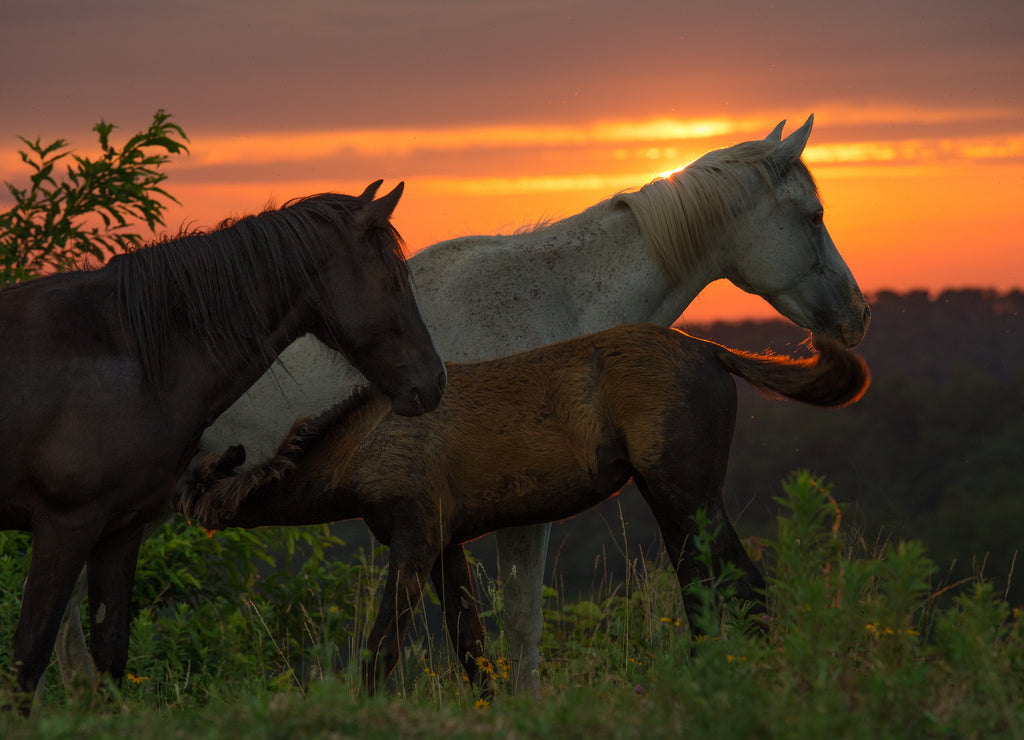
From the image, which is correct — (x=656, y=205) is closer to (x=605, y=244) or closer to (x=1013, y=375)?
(x=605, y=244)

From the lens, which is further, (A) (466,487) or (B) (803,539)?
→ (A) (466,487)

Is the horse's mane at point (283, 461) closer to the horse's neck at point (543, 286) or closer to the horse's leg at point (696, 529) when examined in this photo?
the horse's neck at point (543, 286)

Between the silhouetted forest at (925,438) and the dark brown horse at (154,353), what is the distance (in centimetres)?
2891

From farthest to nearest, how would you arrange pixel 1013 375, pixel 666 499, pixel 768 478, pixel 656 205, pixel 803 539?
pixel 1013 375 < pixel 768 478 < pixel 656 205 < pixel 666 499 < pixel 803 539

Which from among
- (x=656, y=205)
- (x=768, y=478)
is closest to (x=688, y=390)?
(x=656, y=205)

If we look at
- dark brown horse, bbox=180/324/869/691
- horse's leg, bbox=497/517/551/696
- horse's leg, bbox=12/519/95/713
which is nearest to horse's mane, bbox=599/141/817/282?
dark brown horse, bbox=180/324/869/691

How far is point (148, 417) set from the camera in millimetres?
4141

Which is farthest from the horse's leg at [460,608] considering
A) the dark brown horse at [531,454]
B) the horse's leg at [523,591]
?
the horse's leg at [523,591]

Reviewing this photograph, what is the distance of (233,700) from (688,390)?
94.2 inches

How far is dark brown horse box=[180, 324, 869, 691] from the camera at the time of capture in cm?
484

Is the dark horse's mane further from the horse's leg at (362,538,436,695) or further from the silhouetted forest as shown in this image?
the silhouetted forest

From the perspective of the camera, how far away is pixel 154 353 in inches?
167

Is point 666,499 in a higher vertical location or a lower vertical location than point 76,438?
lower

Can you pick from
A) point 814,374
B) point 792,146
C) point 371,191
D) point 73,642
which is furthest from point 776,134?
point 73,642
